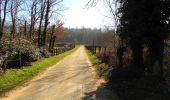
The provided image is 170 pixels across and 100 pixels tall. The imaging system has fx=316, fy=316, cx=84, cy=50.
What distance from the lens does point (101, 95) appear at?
12.7 m

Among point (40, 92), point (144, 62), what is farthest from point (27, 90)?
point (144, 62)

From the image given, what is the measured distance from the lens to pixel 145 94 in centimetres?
1169

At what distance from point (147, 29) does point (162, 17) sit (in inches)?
36.4

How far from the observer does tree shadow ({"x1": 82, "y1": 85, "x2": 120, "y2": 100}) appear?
1195cm

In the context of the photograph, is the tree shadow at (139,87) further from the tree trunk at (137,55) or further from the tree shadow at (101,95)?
the tree trunk at (137,55)

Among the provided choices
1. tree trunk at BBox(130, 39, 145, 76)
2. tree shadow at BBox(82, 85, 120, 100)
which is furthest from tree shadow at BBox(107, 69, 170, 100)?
tree trunk at BBox(130, 39, 145, 76)

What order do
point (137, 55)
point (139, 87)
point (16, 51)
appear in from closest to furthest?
point (139, 87)
point (137, 55)
point (16, 51)

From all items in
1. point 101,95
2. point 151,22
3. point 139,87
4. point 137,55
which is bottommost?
point 101,95

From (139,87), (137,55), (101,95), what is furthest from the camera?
(137,55)

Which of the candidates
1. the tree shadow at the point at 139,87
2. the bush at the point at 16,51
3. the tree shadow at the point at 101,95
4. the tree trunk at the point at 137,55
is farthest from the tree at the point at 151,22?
the bush at the point at 16,51

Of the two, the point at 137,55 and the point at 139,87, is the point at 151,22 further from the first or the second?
the point at 137,55

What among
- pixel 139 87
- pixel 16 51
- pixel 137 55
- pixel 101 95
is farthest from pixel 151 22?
pixel 16 51

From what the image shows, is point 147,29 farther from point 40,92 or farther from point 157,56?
point 40,92

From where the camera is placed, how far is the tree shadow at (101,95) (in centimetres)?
1195
